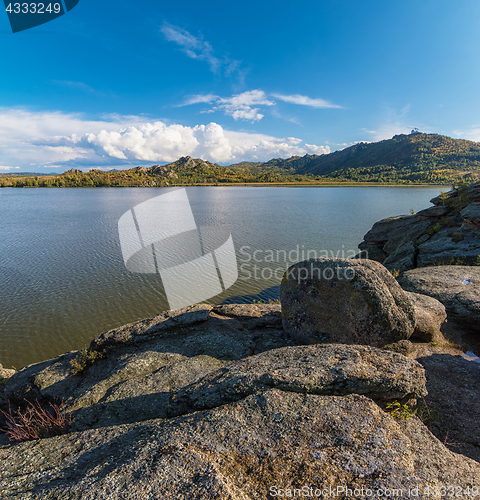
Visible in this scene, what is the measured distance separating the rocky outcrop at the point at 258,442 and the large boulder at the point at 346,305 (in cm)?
203

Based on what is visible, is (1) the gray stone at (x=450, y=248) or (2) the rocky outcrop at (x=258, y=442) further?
(1) the gray stone at (x=450, y=248)

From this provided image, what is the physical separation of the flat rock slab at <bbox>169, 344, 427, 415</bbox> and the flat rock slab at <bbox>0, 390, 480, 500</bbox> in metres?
0.24

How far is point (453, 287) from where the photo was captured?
452 inches

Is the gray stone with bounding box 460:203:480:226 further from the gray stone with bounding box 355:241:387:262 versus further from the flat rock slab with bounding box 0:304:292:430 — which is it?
the flat rock slab with bounding box 0:304:292:430

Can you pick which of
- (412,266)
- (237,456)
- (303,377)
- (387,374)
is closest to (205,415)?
(237,456)

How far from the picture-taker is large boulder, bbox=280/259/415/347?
24.2 ft

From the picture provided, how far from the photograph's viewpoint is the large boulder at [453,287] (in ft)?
32.9

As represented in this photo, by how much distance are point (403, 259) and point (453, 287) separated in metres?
7.98

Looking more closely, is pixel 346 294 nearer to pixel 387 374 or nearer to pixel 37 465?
pixel 387 374

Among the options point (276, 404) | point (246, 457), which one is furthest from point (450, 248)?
point (246, 457)

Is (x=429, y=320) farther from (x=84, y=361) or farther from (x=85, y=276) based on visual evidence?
(x=85, y=276)

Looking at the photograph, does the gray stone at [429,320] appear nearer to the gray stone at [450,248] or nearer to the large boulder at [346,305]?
the large boulder at [346,305]

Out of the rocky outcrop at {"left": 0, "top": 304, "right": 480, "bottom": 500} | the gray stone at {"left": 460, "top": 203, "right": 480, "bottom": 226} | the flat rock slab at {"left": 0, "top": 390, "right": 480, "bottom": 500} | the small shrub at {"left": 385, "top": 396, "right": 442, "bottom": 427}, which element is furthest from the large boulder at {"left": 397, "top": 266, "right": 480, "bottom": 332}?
the flat rock slab at {"left": 0, "top": 390, "right": 480, "bottom": 500}

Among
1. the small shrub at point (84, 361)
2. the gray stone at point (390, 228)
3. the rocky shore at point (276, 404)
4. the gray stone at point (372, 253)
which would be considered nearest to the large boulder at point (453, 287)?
the rocky shore at point (276, 404)
